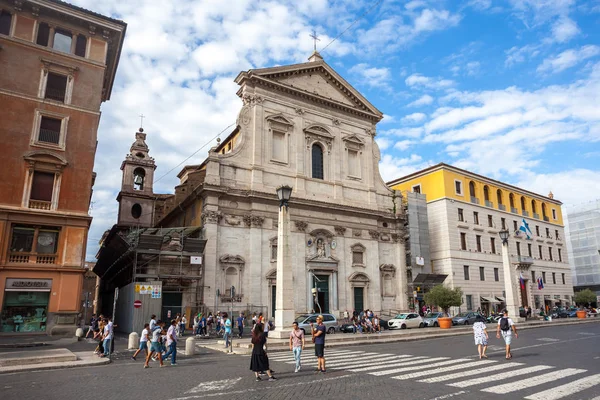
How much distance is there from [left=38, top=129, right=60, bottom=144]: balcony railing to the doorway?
2588 centimetres

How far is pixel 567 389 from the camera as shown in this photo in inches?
378

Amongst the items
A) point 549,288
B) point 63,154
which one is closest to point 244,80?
point 63,154

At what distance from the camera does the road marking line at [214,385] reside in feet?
34.0

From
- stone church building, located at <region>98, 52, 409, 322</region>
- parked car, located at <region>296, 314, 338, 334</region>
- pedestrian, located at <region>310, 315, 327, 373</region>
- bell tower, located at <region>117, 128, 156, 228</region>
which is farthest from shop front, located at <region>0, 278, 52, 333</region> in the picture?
bell tower, located at <region>117, 128, 156, 228</region>

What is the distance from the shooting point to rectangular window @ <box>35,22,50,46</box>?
2748cm

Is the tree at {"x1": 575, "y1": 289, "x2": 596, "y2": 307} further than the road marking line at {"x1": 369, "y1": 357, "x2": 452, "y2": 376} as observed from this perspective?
Yes

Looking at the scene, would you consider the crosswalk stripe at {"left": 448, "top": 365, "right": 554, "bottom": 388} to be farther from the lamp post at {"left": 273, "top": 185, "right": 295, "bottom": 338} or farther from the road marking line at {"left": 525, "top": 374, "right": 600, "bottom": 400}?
the lamp post at {"left": 273, "top": 185, "right": 295, "bottom": 338}

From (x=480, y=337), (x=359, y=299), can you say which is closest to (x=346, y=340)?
(x=480, y=337)

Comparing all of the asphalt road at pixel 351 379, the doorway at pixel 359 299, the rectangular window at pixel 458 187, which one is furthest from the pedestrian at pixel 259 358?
the rectangular window at pixel 458 187

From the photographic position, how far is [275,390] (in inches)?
396

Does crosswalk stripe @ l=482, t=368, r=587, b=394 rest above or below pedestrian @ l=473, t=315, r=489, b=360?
below

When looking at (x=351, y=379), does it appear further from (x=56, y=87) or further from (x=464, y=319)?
(x=464, y=319)

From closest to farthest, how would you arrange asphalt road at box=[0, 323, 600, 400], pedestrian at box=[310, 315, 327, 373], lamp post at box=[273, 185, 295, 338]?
asphalt road at box=[0, 323, 600, 400]
pedestrian at box=[310, 315, 327, 373]
lamp post at box=[273, 185, 295, 338]

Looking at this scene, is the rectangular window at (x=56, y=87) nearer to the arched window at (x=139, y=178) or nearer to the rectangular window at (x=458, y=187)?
the arched window at (x=139, y=178)
